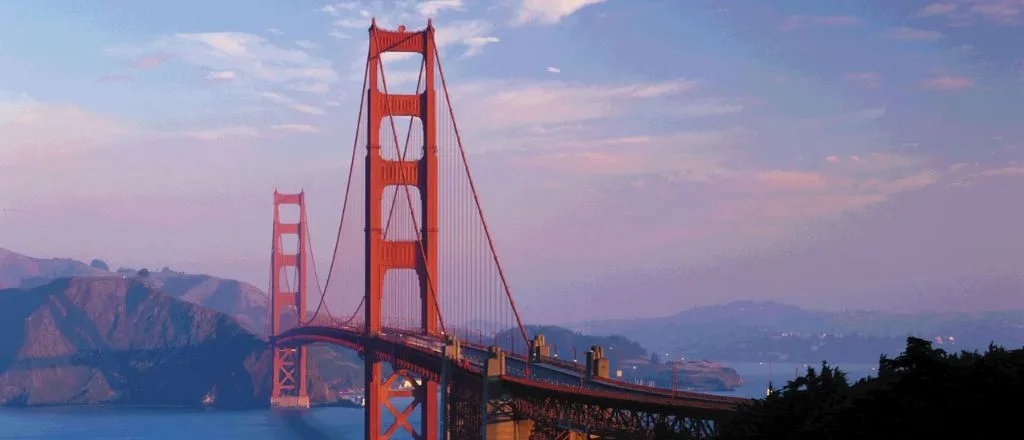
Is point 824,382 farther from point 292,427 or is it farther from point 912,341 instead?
point 292,427

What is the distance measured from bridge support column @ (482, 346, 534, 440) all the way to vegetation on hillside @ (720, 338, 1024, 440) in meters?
17.6

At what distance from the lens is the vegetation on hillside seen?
2172 cm

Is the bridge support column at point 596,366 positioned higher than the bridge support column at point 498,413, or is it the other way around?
the bridge support column at point 596,366

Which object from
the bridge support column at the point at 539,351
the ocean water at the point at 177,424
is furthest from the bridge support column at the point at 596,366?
the ocean water at the point at 177,424

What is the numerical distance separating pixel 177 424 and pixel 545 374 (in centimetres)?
9424

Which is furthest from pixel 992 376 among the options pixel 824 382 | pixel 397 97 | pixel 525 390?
pixel 397 97

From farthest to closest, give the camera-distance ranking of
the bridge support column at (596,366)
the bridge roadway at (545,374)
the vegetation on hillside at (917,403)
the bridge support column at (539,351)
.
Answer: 1. the bridge support column at (539,351)
2. the bridge support column at (596,366)
3. the bridge roadway at (545,374)
4. the vegetation on hillside at (917,403)

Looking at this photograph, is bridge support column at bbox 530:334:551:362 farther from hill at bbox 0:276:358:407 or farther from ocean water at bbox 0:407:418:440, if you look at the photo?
hill at bbox 0:276:358:407

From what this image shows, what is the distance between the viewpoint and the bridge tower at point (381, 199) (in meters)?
68.2

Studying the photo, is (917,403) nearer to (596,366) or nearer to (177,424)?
(596,366)

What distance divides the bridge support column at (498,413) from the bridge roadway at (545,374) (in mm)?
433

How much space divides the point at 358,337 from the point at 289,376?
77.2 metres

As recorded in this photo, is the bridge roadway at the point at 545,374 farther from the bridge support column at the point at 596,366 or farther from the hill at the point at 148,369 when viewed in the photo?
the hill at the point at 148,369

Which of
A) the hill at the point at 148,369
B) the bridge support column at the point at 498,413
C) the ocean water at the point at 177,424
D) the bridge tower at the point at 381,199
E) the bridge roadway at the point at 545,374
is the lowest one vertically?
the ocean water at the point at 177,424
